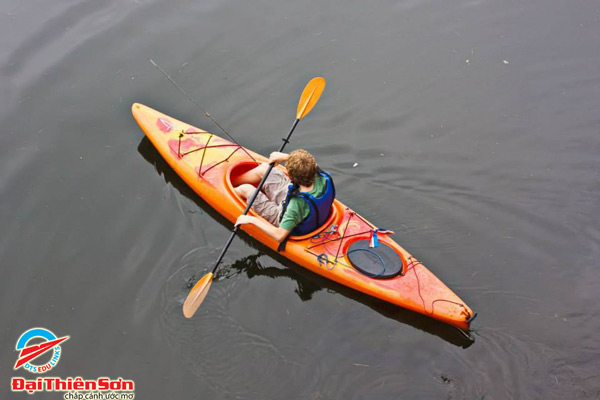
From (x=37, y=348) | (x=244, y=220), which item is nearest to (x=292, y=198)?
(x=244, y=220)

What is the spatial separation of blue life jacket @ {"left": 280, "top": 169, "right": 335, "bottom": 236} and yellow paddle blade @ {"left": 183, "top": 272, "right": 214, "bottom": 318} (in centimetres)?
92

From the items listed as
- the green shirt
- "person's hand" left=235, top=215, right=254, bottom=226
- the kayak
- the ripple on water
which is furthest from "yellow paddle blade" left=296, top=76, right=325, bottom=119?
the ripple on water

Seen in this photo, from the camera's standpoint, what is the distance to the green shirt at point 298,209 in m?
4.67

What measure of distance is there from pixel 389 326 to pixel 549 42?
4.95 metres

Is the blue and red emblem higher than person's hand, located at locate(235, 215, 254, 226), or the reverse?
person's hand, located at locate(235, 215, 254, 226)

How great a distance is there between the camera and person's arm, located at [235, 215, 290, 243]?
4.86 meters

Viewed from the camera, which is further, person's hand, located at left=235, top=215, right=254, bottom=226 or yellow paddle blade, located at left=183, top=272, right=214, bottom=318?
person's hand, located at left=235, top=215, right=254, bottom=226

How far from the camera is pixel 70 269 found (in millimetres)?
5219

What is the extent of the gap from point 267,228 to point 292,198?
41cm

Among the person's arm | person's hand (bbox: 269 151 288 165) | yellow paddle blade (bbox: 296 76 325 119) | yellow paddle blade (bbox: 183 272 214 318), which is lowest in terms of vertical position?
yellow paddle blade (bbox: 183 272 214 318)

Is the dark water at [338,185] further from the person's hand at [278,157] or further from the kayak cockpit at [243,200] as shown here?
the person's hand at [278,157]

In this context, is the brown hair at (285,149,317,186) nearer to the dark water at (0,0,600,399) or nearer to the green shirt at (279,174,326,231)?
the green shirt at (279,174,326,231)

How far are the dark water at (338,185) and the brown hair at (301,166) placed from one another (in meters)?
1.14

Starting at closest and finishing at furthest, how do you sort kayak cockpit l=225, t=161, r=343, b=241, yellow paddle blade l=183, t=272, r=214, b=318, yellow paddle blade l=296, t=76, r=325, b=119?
yellow paddle blade l=183, t=272, r=214, b=318
kayak cockpit l=225, t=161, r=343, b=241
yellow paddle blade l=296, t=76, r=325, b=119
